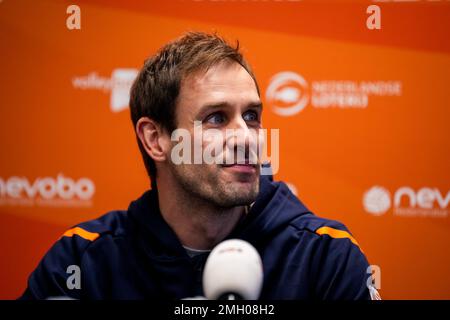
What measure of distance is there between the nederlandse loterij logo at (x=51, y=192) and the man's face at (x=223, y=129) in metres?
1.10

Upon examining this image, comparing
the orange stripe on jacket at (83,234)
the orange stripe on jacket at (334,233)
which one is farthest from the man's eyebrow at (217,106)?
the orange stripe on jacket at (83,234)

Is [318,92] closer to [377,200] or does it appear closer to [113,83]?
[377,200]

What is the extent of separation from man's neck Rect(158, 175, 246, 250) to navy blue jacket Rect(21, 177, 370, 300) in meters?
0.04

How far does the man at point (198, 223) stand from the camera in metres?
1.71

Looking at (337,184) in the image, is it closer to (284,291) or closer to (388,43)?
(388,43)

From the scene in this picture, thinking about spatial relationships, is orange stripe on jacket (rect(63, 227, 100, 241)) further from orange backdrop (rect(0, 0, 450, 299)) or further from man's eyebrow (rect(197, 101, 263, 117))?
orange backdrop (rect(0, 0, 450, 299))

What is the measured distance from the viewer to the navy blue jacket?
1686 mm

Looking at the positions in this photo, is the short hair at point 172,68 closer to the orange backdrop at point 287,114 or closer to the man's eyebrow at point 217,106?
the man's eyebrow at point 217,106

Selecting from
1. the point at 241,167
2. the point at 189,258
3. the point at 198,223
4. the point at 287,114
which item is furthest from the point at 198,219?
the point at 287,114

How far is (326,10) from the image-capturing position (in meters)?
2.76

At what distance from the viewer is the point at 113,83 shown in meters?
2.82

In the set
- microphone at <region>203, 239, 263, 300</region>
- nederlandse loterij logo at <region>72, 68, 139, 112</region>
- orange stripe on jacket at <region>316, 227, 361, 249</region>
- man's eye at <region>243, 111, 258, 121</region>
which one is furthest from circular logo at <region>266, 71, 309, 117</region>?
microphone at <region>203, 239, 263, 300</region>

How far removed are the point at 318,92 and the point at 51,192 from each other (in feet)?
4.76

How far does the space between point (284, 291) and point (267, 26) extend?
5.09 feet
